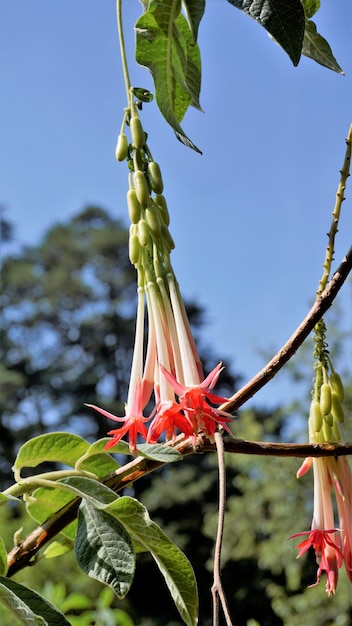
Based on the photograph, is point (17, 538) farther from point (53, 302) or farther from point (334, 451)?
point (53, 302)

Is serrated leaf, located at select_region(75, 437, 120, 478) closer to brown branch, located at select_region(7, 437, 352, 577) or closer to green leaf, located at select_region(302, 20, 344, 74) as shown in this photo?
brown branch, located at select_region(7, 437, 352, 577)

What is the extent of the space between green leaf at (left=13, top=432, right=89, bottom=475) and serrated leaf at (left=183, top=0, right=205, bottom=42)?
0.66 feet

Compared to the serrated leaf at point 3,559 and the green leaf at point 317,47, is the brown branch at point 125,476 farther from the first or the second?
the green leaf at point 317,47

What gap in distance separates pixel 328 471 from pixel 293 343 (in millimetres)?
97

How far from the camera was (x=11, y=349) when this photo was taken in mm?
11789

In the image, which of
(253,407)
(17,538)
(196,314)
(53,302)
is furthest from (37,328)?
(17,538)

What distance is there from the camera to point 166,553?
13.0 inches

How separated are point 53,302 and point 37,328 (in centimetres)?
49

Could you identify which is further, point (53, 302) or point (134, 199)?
point (53, 302)

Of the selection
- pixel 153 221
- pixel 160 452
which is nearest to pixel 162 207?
pixel 153 221

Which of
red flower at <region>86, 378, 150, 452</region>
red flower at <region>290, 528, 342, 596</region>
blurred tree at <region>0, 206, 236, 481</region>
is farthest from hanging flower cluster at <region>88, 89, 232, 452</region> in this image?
blurred tree at <region>0, 206, 236, 481</region>

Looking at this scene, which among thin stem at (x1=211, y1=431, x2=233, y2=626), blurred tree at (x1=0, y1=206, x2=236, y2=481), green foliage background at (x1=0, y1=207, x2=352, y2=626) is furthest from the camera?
blurred tree at (x1=0, y1=206, x2=236, y2=481)

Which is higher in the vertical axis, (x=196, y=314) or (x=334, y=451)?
(x=196, y=314)

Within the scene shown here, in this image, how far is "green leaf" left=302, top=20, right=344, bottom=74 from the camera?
397mm
